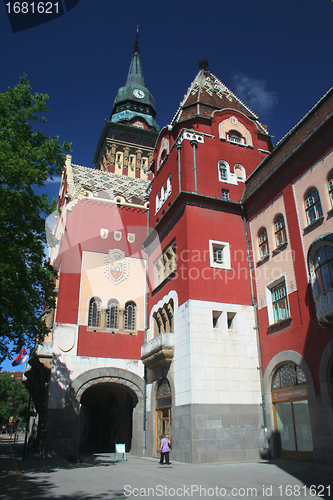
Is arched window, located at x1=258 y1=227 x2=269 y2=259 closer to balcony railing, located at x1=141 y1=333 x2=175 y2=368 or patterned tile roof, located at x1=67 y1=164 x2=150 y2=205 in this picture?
balcony railing, located at x1=141 y1=333 x2=175 y2=368

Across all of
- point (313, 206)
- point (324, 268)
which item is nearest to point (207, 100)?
point (313, 206)

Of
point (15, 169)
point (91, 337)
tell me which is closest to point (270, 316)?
point (91, 337)

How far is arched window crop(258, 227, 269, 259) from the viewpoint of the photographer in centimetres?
2186

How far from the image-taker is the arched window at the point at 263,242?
861 inches

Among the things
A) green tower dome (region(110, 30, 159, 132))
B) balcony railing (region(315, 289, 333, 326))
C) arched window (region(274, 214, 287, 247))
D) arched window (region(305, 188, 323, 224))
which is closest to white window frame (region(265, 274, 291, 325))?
arched window (region(274, 214, 287, 247))

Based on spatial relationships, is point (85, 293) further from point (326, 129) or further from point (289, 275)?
point (326, 129)

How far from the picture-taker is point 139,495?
31.8 feet

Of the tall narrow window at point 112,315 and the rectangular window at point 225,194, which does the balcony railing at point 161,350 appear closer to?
the tall narrow window at point 112,315

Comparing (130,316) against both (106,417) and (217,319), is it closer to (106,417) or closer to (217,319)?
(217,319)

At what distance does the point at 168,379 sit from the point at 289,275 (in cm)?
869

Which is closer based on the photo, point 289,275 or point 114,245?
point 289,275

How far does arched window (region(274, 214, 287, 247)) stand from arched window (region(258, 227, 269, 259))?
1029mm

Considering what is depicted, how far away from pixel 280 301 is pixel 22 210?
1319 cm

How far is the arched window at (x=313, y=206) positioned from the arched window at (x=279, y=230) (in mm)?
1853
